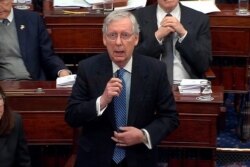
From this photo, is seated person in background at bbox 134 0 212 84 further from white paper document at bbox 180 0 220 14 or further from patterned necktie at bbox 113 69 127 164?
patterned necktie at bbox 113 69 127 164

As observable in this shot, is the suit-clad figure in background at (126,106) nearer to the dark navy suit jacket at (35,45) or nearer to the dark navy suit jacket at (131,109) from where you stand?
the dark navy suit jacket at (131,109)

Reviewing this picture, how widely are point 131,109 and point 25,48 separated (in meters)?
0.92

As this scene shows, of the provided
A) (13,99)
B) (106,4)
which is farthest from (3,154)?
(106,4)

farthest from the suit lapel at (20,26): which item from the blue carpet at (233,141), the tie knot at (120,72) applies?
the blue carpet at (233,141)

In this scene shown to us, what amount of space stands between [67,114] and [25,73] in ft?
2.66

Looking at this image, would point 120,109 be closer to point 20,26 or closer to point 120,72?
point 120,72

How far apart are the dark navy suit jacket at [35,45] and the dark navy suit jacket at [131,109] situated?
0.77 metres

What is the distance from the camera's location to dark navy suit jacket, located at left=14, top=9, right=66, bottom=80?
105 inches

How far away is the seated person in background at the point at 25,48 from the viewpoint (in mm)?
2668

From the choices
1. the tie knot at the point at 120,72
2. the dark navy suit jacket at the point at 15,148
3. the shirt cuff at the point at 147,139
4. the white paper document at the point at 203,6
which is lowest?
the dark navy suit jacket at the point at 15,148

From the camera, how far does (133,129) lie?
1854mm

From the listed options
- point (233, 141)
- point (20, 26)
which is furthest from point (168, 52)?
point (20, 26)

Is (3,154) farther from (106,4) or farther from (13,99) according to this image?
(106,4)

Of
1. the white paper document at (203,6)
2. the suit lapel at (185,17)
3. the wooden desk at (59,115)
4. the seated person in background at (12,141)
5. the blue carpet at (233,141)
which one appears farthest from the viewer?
the white paper document at (203,6)
